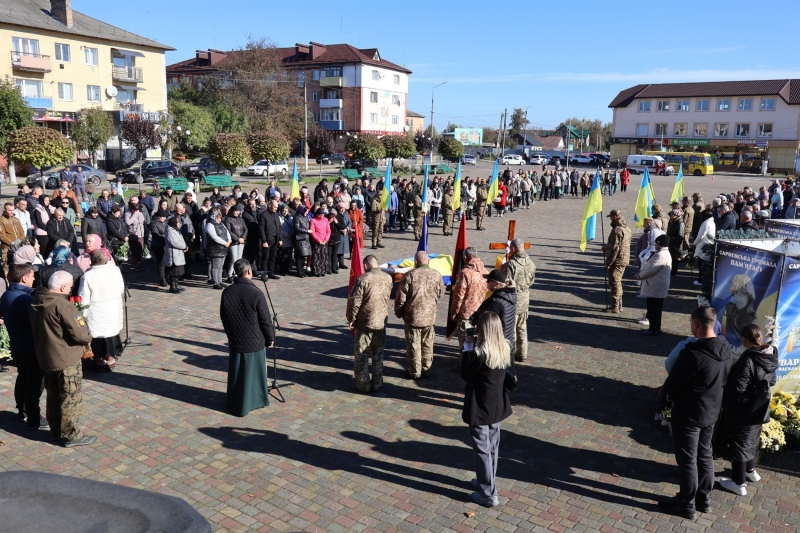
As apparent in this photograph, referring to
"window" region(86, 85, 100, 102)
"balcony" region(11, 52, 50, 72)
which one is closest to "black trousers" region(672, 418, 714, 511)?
"balcony" region(11, 52, 50, 72)

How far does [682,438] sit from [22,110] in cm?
3877

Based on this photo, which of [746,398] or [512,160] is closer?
[746,398]

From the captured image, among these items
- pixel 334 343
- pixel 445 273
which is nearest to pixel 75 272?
pixel 334 343

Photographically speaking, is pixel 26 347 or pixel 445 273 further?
pixel 445 273

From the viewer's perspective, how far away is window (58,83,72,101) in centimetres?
5094

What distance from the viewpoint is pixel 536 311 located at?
12305 millimetres

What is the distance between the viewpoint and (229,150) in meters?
34.7

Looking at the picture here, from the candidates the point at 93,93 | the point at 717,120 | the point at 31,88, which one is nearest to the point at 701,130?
the point at 717,120

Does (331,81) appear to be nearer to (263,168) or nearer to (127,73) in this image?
(127,73)

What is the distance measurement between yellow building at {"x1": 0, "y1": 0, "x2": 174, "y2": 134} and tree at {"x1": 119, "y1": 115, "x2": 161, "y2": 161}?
6.40 m

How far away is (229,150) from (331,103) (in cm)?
4555

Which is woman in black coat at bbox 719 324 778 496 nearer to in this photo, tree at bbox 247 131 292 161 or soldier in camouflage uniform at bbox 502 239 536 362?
soldier in camouflage uniform at bbox 502 239 536 362

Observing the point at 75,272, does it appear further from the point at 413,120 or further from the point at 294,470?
the point at 413,120

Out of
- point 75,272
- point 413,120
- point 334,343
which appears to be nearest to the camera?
point 75,272
